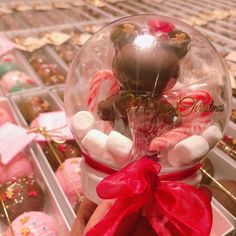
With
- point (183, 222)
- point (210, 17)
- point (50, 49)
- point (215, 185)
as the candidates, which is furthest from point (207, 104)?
point (210, 17)

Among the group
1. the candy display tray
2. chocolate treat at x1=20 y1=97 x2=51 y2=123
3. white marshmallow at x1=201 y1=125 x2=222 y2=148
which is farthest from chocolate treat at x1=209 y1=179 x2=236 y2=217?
chocolate treat at x1=20 y1=97 x2=51 y2=123

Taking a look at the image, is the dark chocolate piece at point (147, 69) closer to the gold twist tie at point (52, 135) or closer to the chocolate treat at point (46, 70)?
the gold twist tie at point (52, 135)

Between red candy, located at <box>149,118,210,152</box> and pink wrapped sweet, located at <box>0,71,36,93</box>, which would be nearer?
red candy, located at <box>149,118,210,152</box>

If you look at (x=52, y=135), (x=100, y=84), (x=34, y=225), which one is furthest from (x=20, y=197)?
(x=100, y=84)

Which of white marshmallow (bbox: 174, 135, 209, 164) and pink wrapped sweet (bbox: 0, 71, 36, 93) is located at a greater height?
white marshmallow (bbox: 174, 135, 209, 164)

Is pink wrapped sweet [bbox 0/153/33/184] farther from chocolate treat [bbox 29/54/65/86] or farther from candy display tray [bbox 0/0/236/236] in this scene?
chocolate treat [bbox 29/54/65/86]

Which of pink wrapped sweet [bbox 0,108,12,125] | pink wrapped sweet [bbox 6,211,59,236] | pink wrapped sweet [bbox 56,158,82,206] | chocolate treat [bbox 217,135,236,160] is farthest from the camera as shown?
pink wrapped sweet [bbox 0,108,12,125]

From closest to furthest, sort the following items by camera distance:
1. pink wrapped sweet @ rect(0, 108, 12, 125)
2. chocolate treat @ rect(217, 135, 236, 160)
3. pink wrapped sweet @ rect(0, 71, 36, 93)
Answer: chocolate treat @ rect(217, 135, 236, 160)
pink wrapped sweet @ rect(0, 108, 12, 125)
pink wrapped sweet @ rect(0, 71, 36, 93)
